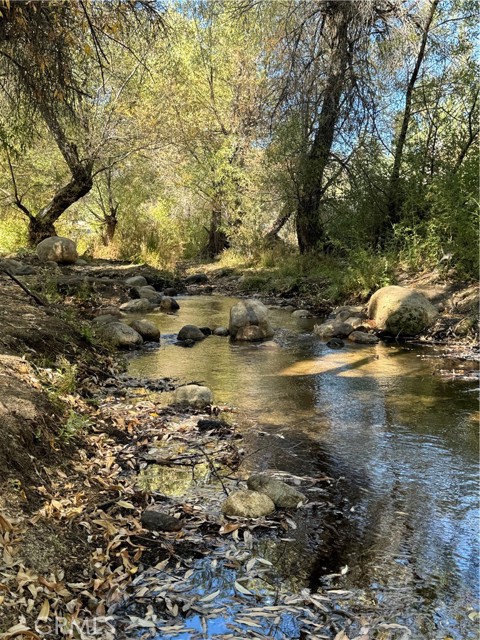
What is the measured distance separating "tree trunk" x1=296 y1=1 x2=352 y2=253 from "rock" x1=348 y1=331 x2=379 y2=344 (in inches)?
247

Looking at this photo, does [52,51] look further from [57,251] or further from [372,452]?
[57,251]

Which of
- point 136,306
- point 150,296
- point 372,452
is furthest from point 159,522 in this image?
point 150,296

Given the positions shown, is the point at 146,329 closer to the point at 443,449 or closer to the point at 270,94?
the point at 443,449

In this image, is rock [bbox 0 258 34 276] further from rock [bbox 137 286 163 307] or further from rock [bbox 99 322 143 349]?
rock [bbox 99 322 143 349]

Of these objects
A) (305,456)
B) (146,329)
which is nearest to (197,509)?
(305,456)

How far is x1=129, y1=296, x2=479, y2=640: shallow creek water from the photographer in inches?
114

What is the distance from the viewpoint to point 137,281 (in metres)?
14.9

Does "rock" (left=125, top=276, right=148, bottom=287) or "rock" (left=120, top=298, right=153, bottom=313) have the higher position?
"rock" (left=125, top=276, right=148, bottom=287)

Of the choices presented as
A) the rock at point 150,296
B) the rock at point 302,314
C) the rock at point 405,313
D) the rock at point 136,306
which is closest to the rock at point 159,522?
the rock at point 405,313

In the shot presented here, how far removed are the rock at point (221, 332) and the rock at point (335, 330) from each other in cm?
153

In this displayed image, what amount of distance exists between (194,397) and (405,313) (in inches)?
202

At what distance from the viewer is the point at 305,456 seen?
4559 mm

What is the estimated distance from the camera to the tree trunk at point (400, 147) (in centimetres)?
1248

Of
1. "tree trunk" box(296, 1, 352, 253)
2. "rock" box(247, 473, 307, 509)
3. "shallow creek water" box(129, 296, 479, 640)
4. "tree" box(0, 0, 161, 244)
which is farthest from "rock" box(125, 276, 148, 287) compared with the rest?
"rock" box(247, 473, 307, 509)
